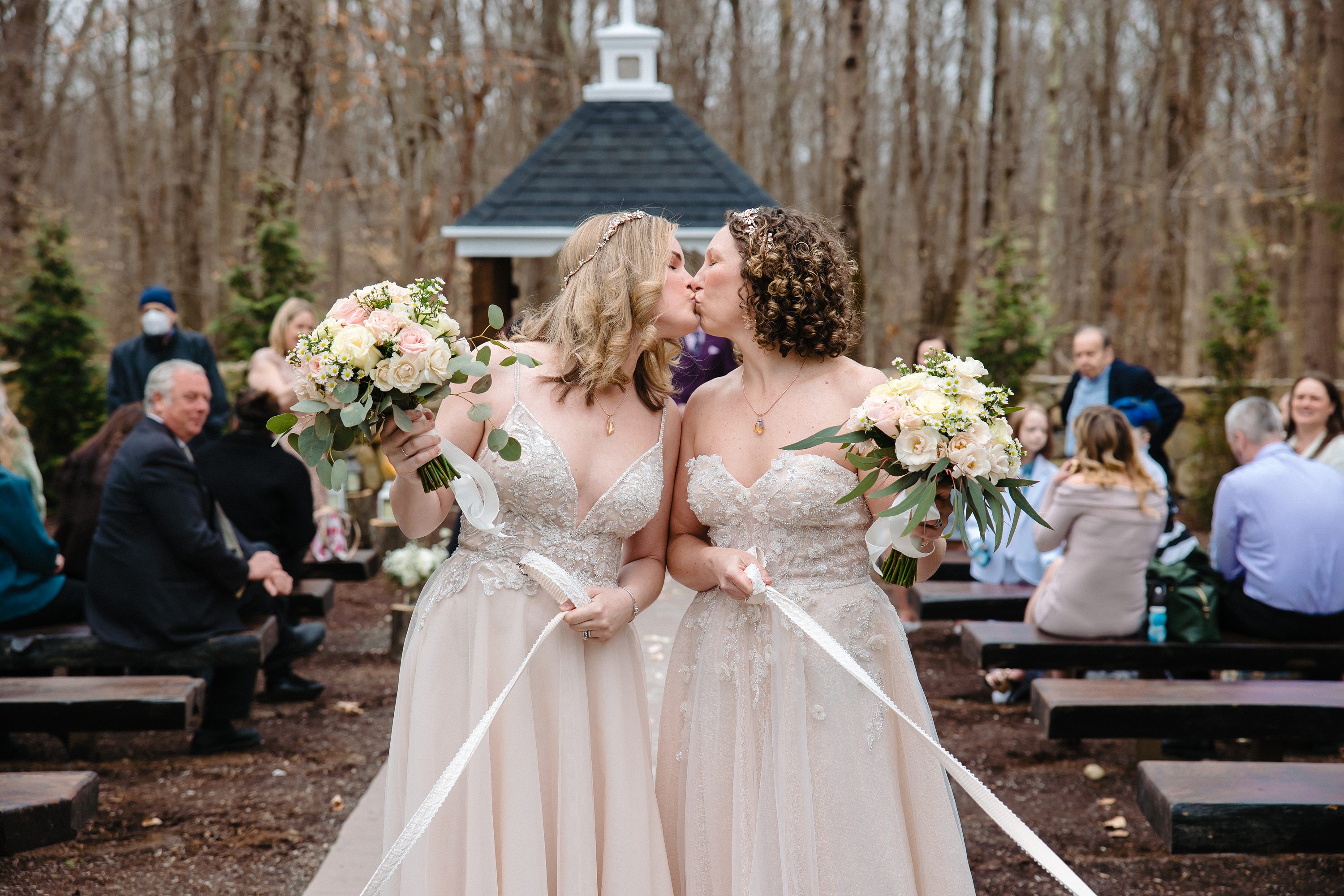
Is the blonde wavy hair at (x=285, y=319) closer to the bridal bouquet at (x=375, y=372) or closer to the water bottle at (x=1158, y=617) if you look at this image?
the bridal bouquet at (x=375, y=372)

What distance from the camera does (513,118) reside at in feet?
76.3

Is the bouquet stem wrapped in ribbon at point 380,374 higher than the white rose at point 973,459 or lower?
higher

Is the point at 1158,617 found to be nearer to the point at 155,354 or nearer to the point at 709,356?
the point at 709,356

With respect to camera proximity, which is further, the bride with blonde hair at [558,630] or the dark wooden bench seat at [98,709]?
the dark wooden bench seat at [98,709]

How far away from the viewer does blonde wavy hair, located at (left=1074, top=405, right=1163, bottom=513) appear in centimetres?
525

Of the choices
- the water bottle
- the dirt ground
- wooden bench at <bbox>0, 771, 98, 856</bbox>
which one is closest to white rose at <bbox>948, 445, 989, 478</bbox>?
the dirt ground

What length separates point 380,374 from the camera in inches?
97.0

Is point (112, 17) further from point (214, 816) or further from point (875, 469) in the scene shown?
point (875, 469)

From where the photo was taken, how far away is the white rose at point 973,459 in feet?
8.43

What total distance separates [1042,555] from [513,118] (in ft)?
62.3

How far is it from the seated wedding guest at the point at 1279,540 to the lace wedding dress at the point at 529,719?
143 inches

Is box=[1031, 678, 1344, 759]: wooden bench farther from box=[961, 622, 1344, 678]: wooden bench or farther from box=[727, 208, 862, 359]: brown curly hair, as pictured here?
box=[727, 208, 862, 359]: brown curly hair

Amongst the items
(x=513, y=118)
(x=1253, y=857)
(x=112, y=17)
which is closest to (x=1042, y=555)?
(x=1253, y=857)

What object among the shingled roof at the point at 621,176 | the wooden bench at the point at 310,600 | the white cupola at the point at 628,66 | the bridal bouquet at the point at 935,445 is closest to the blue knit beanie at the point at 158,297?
the shingled roof at the point at 621,176
